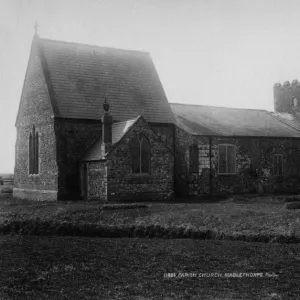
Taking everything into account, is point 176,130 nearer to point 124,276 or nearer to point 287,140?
point 287,140

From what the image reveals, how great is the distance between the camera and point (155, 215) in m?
18.8

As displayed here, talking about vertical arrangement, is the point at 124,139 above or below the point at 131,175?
above

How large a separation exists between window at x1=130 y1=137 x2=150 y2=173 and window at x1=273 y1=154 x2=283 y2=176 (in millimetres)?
11688

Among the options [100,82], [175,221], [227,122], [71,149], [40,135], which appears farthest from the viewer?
[227,122]

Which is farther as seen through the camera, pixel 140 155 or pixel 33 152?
pixel 33 152

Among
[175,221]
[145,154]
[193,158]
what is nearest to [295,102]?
[193,158]

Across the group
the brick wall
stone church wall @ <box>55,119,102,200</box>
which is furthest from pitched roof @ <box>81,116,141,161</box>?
the brick wall

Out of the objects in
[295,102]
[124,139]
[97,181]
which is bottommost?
[97,181]

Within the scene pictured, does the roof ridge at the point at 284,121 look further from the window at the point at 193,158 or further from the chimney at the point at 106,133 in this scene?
the chimney at the point at 106,133

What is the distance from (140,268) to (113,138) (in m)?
16.6

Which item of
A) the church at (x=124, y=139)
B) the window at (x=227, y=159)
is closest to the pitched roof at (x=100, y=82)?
the church at (x=124, y=139)

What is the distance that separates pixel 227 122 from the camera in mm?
34969

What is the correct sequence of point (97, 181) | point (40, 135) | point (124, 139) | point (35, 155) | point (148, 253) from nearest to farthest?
point (148, 253) < point (124, 139) < point (97, 181) < point (40, 135) < point (35, 155)

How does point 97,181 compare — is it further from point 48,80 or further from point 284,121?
point 284,121
